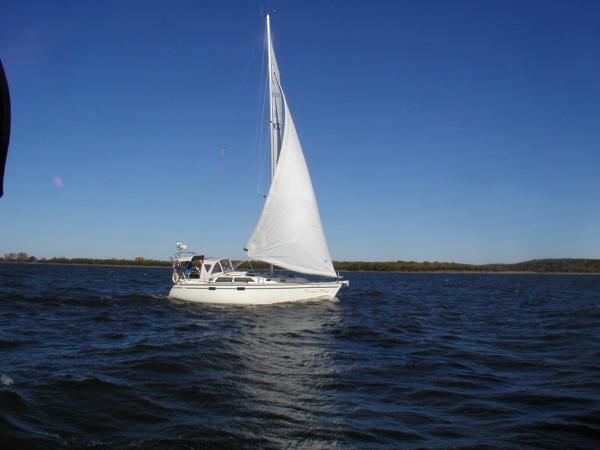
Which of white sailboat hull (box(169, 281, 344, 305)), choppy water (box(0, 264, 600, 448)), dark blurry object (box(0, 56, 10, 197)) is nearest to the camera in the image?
dark blurry object (box(0, 56, 10, 197))

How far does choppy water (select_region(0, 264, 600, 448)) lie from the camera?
6.37 metres

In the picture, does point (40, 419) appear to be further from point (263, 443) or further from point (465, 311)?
point (465, 311)

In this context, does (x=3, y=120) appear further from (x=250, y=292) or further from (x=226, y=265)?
(x=226, y=265)

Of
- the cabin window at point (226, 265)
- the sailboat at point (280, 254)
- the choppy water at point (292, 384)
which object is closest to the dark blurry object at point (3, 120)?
the choppy water at point (292, 384)

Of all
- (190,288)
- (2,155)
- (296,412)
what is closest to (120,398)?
(296,412)

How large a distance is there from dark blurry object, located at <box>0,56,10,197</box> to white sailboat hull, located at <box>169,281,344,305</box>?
803 inches

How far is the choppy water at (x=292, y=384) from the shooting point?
6371 mm

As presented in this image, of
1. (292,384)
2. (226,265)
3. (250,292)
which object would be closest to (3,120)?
(292,384)

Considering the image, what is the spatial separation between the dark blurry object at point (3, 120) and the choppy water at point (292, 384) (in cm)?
427

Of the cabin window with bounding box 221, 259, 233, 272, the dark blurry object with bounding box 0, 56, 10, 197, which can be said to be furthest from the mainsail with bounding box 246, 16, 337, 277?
the dark blurry object with bounding box 0, 56, 10, 197

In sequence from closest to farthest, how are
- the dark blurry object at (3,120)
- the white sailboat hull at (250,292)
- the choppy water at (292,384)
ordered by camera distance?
the dark blurry object at (3,120)
the choppy water at (292,384)
the white sailboat hull at (250,292)

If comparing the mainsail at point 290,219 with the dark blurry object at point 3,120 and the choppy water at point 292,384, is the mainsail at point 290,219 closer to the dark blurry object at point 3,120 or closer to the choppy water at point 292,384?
the choppy water at point 292,384

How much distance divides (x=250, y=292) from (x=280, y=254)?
2.68m

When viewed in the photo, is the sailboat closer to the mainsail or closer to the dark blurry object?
the mainsail
